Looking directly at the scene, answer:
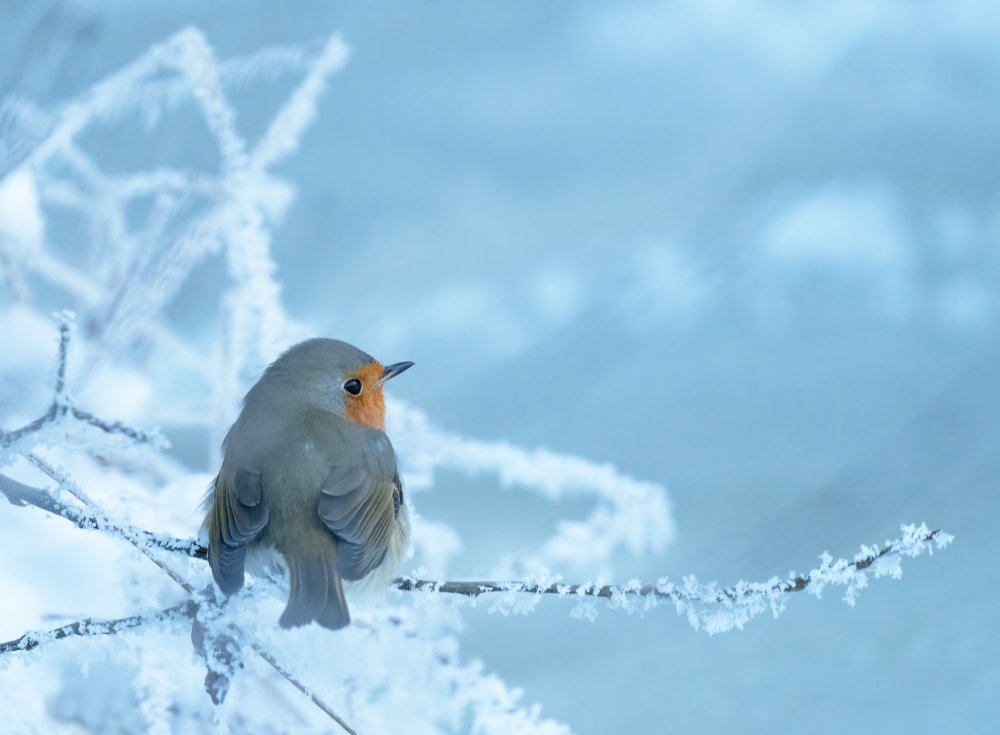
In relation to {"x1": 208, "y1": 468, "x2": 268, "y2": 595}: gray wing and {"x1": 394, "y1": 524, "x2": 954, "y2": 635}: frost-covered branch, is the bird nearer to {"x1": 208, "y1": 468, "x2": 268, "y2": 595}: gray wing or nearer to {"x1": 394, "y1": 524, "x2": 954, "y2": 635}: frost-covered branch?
{"x1": 208, "y1": 468, "x2": 268, "y2": 595}: gray wing

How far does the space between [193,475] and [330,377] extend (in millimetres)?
321

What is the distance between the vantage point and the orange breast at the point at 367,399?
114cm

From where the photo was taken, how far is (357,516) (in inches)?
→ 41.1

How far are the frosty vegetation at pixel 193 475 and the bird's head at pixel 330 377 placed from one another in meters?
0.09

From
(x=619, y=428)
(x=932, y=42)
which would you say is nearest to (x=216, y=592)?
(x=619, y=428)

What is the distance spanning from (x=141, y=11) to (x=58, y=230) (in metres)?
0.45

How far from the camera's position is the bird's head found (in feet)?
3.72

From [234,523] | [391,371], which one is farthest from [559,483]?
[234,523]

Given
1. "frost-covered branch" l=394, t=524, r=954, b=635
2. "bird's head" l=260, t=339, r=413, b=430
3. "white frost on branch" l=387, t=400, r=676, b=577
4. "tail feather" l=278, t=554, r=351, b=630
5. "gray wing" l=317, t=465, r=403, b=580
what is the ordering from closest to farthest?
"frost-covered branch" l=394, t=524, r=954, b=635
"tail feather" l=278, t=554, r=351, b=630
"gray wing" l=317, t=465, r=403, b=580
"bird's head" l=260, t=339, r=413, b=430
"white frost on branch" l=387, t=400, r=676, b=577

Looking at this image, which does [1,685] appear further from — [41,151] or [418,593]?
[41,151]

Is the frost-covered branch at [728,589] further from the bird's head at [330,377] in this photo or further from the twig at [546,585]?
the bird's head at [330,377]

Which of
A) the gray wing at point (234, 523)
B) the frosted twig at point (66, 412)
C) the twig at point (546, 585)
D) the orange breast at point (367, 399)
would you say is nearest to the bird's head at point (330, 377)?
the orange breast at point (367, 399)

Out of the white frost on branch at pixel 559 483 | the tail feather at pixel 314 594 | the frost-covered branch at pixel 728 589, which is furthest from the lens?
the white frost on branch at pixel 559 483

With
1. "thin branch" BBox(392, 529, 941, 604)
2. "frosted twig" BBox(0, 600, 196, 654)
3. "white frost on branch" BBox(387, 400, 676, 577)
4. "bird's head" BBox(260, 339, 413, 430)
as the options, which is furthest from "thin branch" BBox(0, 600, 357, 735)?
"white frost on branch" BBox(387, 400, 676, 577)
